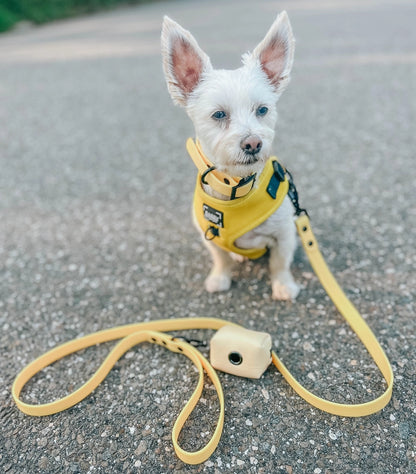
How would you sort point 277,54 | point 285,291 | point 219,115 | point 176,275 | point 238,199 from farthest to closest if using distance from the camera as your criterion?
point 176,275 → point 285,291 → point 238,199 → point 277,54 → point 219,115

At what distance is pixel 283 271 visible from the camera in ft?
10.1

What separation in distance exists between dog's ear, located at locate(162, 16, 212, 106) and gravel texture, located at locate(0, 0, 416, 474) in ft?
5.07

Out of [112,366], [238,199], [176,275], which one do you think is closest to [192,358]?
[112,366]

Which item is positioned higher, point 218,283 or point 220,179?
point 220,179

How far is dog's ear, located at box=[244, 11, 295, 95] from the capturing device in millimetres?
2342

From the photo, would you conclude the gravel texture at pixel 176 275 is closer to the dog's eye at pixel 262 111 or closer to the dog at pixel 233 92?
the dog at pixel 233 92

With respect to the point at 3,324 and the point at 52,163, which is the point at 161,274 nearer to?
the point at 3,324

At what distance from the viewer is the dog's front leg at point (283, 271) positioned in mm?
2961

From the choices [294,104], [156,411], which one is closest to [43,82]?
[294,104]

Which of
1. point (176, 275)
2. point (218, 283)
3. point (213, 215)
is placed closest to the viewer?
point (213, 215)

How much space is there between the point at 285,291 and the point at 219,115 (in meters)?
1.39

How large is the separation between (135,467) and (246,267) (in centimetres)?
174

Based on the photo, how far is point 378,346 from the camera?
2555 mm

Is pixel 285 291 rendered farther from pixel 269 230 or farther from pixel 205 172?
pixel 205 172
